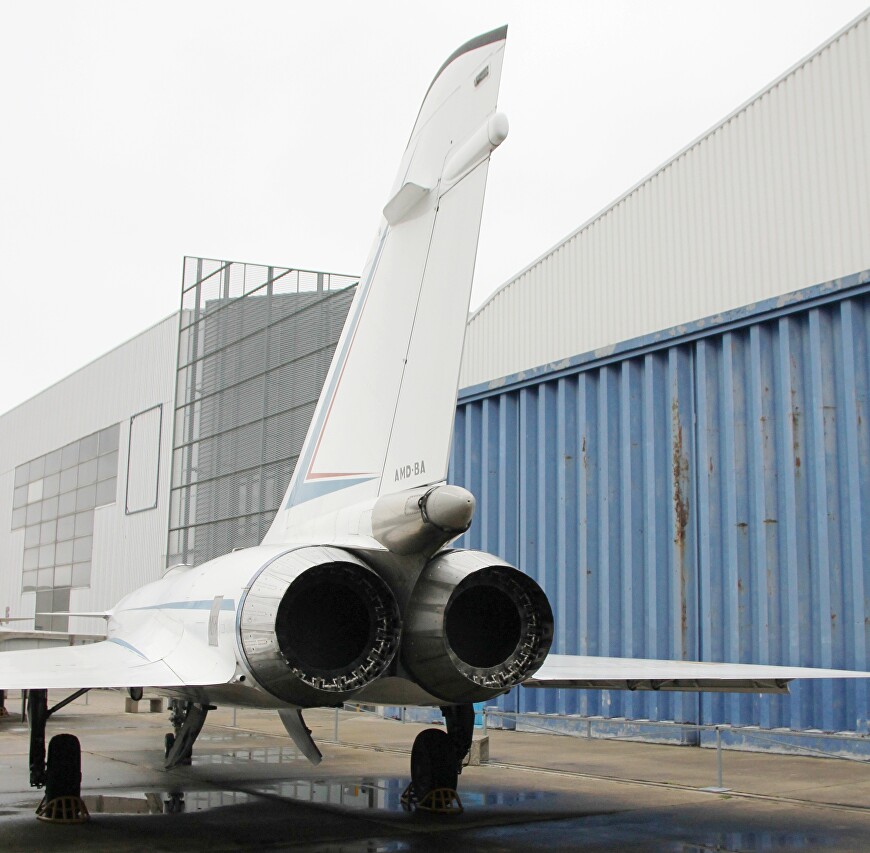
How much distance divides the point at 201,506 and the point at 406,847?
17290mm

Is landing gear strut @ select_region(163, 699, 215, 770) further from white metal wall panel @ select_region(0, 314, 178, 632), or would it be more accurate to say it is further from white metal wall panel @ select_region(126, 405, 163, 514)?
white metal wall panel @ select_region(126, 405, 163, 514)

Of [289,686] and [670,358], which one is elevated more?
[670,358]

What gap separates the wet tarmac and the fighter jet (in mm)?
871

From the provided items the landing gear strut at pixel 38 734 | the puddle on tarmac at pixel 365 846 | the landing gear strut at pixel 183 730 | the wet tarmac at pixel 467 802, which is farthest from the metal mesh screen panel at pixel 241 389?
the puddle on tarmac at pixel 365 846

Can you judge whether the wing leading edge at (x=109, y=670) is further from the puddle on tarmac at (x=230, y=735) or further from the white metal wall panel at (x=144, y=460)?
the white metal wall panel at (x=144, y=460)

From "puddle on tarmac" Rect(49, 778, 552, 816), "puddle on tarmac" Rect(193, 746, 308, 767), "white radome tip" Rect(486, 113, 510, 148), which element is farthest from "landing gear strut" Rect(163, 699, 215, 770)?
"white radome tip" Rect(486, 113, 510, 148)

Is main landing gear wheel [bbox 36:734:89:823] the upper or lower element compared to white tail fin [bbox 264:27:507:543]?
lower

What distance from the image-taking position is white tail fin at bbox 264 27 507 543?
617 centimetres

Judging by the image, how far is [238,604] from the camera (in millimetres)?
5977

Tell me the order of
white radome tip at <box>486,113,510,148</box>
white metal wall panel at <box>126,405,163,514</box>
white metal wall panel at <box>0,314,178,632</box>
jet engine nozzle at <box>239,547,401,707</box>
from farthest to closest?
white metal wall panel at <box>126,405,163,514</box>
white metal wall panel at <box>0,314,178,632</box>
white radome tip at <box>486,113,510,148</box>
jet engine nozzle at <box>239,547,401,707</box>

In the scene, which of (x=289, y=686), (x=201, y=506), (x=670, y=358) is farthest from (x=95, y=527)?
(x=289, y=686)

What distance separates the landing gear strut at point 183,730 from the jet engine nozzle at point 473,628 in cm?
487

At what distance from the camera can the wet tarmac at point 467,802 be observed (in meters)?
6.82

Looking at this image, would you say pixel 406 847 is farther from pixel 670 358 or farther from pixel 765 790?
pixel 670 358
